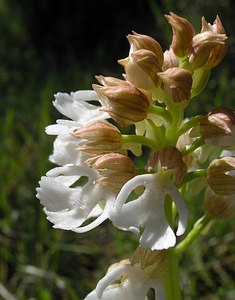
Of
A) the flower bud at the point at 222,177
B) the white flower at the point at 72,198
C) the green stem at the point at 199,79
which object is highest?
the green stem at the point at 199,79

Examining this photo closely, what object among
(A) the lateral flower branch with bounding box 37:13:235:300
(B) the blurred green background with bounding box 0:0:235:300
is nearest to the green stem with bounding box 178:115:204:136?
(A) the lateral flower branch with bounding box 37:13:235:300

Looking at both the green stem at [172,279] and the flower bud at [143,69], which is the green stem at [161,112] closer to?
the flower bud at [143,69]

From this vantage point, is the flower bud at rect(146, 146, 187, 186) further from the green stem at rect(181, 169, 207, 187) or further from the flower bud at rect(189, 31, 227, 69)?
the flower bud at rect(189, 31, 227, 69)

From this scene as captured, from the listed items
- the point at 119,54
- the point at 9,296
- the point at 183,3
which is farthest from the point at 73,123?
the point at 119,54

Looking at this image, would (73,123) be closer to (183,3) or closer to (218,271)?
(218,271)

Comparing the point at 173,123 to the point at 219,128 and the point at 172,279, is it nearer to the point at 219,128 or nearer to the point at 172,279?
the point at 219,128

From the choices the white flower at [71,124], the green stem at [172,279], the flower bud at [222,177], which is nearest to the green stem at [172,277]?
the green stem at [172,279]

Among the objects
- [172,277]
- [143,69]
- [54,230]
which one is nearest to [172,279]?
[172,277]
